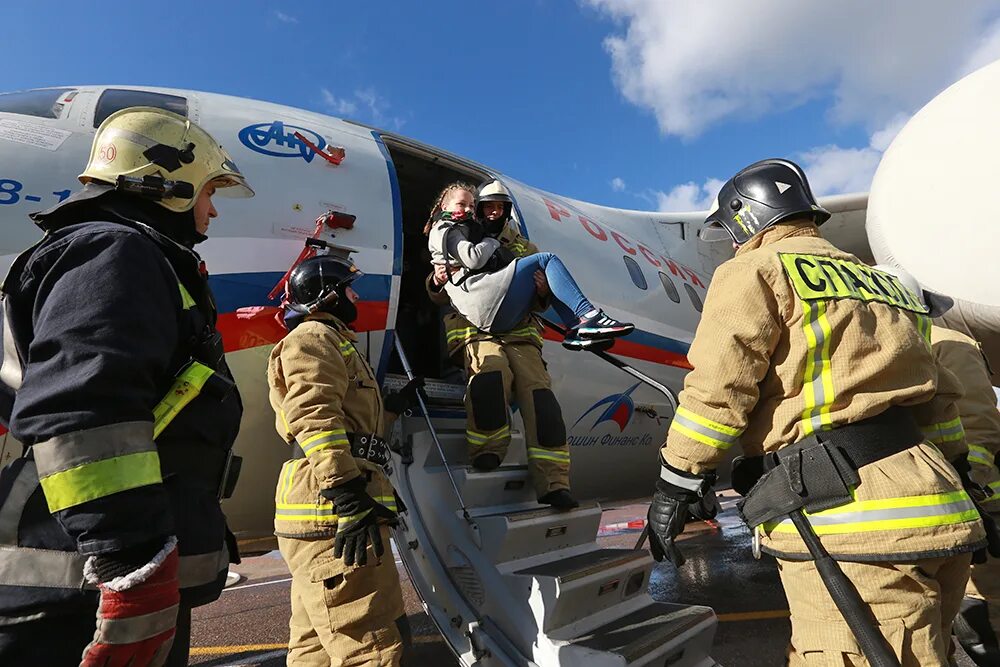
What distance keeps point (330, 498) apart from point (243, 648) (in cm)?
345

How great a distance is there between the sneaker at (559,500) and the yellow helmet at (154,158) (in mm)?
2397

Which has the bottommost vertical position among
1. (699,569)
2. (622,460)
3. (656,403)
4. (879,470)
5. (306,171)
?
(699,569)

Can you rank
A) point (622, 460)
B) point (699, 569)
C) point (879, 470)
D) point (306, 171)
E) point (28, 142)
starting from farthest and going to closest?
point (699, 569), point (622, 460), point (306, 171), point (28, 142), point (879, 470)

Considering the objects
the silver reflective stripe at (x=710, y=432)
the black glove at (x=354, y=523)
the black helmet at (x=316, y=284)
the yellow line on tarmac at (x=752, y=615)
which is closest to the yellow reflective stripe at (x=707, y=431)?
the silver reflective stripe at (x=710, y=432)

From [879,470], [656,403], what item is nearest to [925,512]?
[879,470]

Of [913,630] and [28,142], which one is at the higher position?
[28,142]

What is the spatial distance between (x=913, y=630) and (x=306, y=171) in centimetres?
337

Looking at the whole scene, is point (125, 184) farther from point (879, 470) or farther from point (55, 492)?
point (879, 470)

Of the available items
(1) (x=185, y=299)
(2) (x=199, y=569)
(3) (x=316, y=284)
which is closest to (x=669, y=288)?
(3) (x=316, y=284)

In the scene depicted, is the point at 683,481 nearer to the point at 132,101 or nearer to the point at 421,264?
the point at 132,101

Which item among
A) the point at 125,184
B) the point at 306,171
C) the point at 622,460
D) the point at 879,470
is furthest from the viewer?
the point at 622,460

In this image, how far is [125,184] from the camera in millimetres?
1713

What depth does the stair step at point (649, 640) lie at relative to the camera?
2734mm

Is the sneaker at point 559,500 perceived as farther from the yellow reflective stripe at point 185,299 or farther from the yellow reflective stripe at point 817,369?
the yellow reflective stripe at point 185,299
